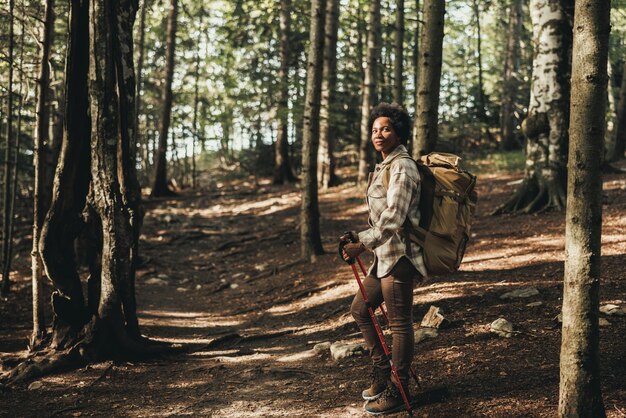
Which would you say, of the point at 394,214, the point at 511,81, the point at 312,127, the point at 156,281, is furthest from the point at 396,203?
the point at 511,81

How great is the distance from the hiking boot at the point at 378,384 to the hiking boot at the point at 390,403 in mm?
114

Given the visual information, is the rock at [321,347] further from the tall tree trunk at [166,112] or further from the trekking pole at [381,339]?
the tall tree trunk at [166,112]

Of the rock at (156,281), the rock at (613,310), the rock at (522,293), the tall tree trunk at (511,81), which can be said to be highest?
the tall tree trunk at (511,81)

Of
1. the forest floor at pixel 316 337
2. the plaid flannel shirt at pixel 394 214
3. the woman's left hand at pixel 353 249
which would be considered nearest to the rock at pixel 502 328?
the forest floor at pixel 316 337

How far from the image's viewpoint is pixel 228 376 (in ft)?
19.8

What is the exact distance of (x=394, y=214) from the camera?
385 cm

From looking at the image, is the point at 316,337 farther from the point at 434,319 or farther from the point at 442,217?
the point at 442,217

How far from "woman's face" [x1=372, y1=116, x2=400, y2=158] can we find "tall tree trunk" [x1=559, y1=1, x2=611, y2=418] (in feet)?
4.17

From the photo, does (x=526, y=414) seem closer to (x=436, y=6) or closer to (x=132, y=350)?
(x=132, y=350)

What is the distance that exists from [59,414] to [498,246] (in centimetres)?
694

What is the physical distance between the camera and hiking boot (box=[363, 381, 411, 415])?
Result: 4.20 metres

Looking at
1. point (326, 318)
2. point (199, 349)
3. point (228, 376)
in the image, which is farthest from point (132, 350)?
point (326, 318)

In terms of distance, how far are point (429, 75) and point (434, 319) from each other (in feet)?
11.2

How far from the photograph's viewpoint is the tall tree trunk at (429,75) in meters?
7.57
